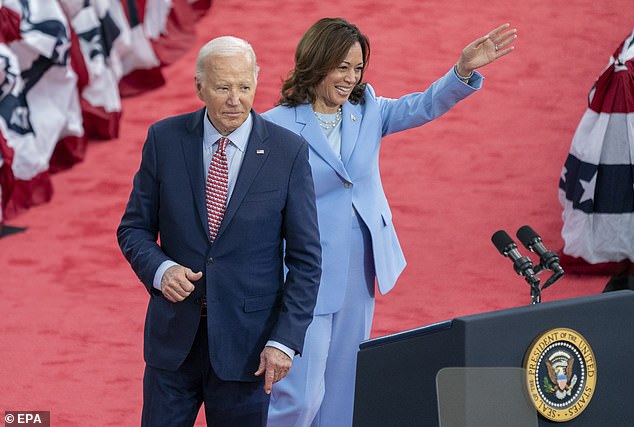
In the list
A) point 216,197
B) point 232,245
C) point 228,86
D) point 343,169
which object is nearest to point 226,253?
point 232,245

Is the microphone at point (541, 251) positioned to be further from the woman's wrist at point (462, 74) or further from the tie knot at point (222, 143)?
the woman's wrist at point (462, 74)

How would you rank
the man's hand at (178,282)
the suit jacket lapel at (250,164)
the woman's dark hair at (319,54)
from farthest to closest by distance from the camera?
the woman's dark hair at (319,54)
the suit jacket lapel at (250,164)
the man's hand at (178,282)

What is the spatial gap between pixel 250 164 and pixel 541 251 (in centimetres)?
69

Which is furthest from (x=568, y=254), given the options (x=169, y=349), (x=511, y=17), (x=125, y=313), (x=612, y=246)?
(x=511, y=17)

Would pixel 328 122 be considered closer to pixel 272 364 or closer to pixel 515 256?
pixel 272 364

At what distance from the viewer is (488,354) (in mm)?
2076

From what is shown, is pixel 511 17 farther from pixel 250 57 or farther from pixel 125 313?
pixel 250 57

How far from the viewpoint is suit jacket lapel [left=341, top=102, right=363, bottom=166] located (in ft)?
10.6

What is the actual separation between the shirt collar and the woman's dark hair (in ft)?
1.77

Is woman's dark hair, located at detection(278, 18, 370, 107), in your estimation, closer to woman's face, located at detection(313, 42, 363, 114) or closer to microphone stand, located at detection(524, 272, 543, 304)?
woman's face, located at detection(313, 42, 363, 114)

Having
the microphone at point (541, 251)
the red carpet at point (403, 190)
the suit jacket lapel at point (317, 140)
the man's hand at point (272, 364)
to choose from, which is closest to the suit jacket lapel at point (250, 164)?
the man's hand at point (272, 364)

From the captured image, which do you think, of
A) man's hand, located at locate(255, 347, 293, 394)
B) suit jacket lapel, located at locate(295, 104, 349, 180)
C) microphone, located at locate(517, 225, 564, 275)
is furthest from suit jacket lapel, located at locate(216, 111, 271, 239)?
microphone, located at locate(517, 225, 564, 275)

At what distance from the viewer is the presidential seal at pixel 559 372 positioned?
211 centimetres

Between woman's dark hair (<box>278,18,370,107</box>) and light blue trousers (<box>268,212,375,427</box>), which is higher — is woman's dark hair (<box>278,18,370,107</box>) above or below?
above
